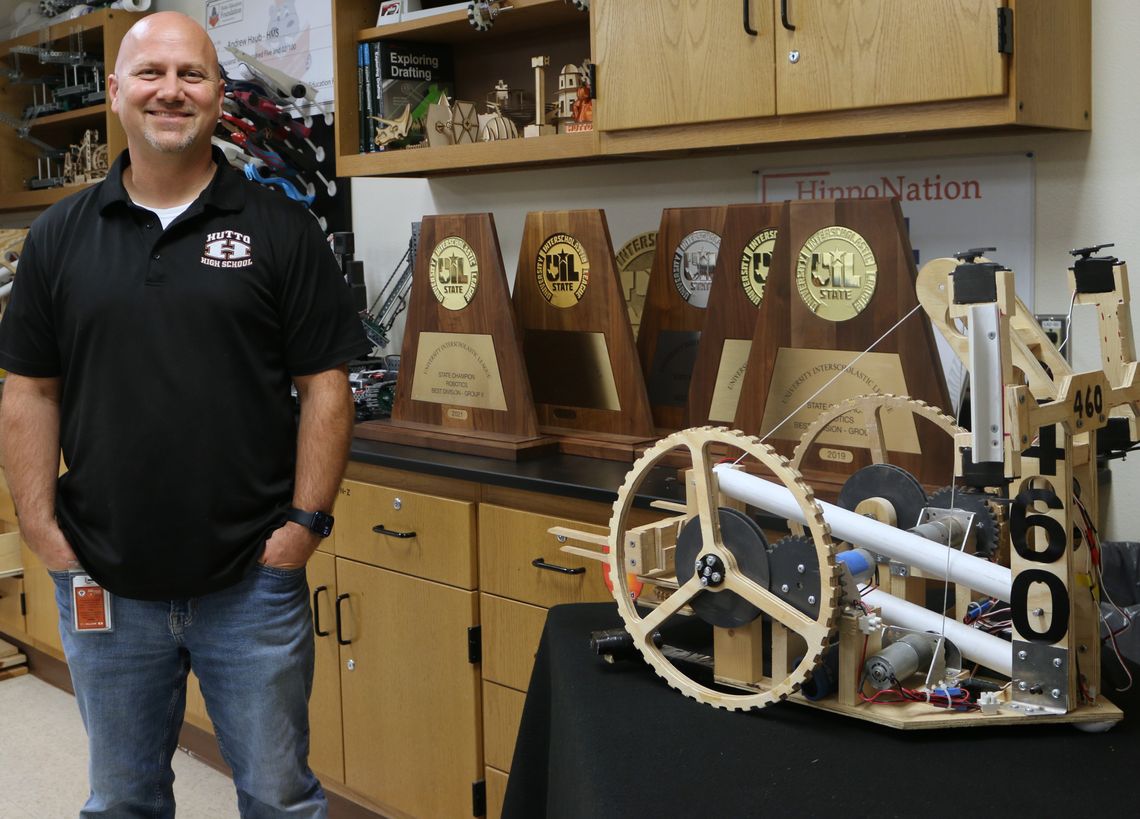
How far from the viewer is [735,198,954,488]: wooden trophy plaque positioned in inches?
72.9

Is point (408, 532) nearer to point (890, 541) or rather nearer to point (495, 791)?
point (495, 791)

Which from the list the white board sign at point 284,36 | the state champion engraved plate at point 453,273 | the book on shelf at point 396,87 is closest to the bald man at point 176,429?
the state champion engraved plate at point 453,273

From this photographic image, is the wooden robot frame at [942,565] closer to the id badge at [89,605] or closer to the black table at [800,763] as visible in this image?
the black table at [800,763]

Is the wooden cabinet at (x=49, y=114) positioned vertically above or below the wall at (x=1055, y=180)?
above

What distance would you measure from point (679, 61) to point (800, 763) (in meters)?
1.43

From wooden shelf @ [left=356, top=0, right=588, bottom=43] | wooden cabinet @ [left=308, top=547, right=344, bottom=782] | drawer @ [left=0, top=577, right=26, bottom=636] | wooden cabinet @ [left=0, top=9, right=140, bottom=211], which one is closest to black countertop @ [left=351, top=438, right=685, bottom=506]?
wooden cabinet @ [left=308, top=547, right=344, bottom=782]

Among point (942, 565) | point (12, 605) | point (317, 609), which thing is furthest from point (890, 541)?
point (12, 605)

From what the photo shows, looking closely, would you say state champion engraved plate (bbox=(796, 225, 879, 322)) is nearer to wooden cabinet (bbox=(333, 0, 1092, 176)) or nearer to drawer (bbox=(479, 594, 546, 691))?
wooden cabinet (bbox=(333, 0, 1092, 176))

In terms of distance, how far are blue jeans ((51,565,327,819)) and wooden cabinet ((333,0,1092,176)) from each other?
3.50 ft

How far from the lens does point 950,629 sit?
46.6 inches

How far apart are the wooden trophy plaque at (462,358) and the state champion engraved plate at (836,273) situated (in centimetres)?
65

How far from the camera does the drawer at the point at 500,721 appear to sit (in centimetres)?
227

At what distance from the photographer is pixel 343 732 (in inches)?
104

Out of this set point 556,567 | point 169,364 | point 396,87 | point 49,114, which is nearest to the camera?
point 169,364
